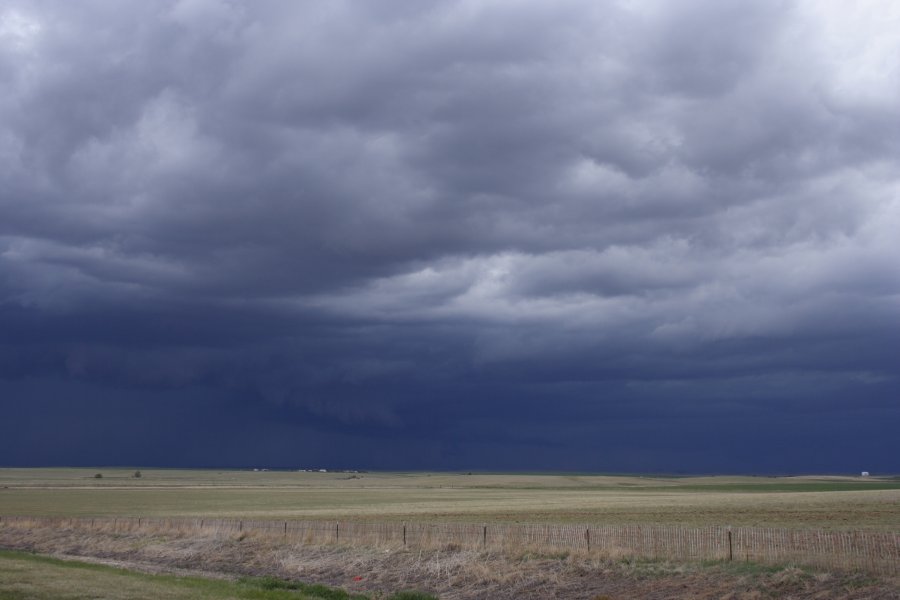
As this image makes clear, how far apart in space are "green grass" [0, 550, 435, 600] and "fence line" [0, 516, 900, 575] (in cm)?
767

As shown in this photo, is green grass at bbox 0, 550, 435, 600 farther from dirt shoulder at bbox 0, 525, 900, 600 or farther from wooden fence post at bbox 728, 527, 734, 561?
wooden fence post at bbox 728, 527, 734, 561

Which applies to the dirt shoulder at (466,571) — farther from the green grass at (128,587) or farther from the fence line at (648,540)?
the green grass at (128,587)

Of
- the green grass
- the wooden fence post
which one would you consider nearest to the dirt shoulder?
the wooden fence post

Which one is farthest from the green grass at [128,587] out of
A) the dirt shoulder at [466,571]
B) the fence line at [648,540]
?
the fence line at [648,540]

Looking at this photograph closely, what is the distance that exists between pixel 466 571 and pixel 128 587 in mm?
12687

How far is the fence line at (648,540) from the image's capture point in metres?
27.3

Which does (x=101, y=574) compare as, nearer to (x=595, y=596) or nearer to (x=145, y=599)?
(x=145, y=599)

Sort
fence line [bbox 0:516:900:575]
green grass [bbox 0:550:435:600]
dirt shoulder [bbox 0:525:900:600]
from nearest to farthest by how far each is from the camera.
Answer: green grass [bbox 0:550:435:600], dirt shoulder [bbox 0:525:900:600], fence line [bbox 0:516:900:575]

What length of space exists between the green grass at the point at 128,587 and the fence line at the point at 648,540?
767 centimetres

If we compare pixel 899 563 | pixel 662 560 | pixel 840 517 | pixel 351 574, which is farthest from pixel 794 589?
pixel 840 517

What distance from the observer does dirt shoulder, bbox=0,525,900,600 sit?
2675 cm

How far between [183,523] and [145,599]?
3272 centimetres

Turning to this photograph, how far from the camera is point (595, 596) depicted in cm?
2930

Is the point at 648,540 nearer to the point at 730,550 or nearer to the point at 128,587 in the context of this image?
the point at 730,550
